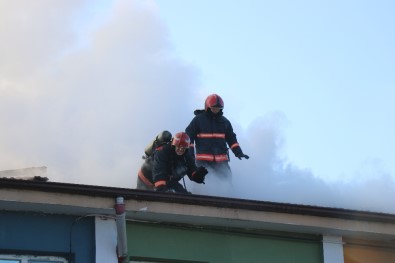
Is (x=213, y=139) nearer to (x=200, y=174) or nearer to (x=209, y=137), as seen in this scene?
(x=209, y=137)

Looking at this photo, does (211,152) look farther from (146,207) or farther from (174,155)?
(146,207)

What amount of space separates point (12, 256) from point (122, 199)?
3.95ft

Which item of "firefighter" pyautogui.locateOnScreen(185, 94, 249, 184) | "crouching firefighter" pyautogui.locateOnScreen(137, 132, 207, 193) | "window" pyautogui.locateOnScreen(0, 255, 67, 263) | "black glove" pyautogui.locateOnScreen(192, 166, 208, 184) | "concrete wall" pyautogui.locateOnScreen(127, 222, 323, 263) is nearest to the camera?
"window" pyautogui.locateOnScreen(0, 255, 67, 263)

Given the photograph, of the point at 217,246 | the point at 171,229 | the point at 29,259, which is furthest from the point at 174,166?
the point at 29,259

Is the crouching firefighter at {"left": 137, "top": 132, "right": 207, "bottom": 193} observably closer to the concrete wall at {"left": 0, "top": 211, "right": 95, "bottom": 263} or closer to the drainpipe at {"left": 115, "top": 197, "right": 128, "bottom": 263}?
the concrete wall at {"left": 0, "top": 211, "right": 95, "bottom": 263}

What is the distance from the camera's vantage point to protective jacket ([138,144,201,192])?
14633 millimetres

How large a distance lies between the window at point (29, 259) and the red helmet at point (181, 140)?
3653mm

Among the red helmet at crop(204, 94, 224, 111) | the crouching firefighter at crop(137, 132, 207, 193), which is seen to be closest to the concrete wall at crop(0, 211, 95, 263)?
the crouching firefighter at crop(137, 132, 207, 193)

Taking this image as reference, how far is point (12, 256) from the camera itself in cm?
1105

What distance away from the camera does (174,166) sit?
14812 mm

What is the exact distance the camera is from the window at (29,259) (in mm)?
11016

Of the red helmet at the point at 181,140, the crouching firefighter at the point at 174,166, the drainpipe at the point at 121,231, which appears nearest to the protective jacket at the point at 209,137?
the crouching firefighter at the point at 174,166

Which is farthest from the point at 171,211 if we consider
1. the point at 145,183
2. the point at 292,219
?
the point at 145,183

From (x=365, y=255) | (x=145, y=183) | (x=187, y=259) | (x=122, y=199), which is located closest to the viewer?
(x=122, y=199)
